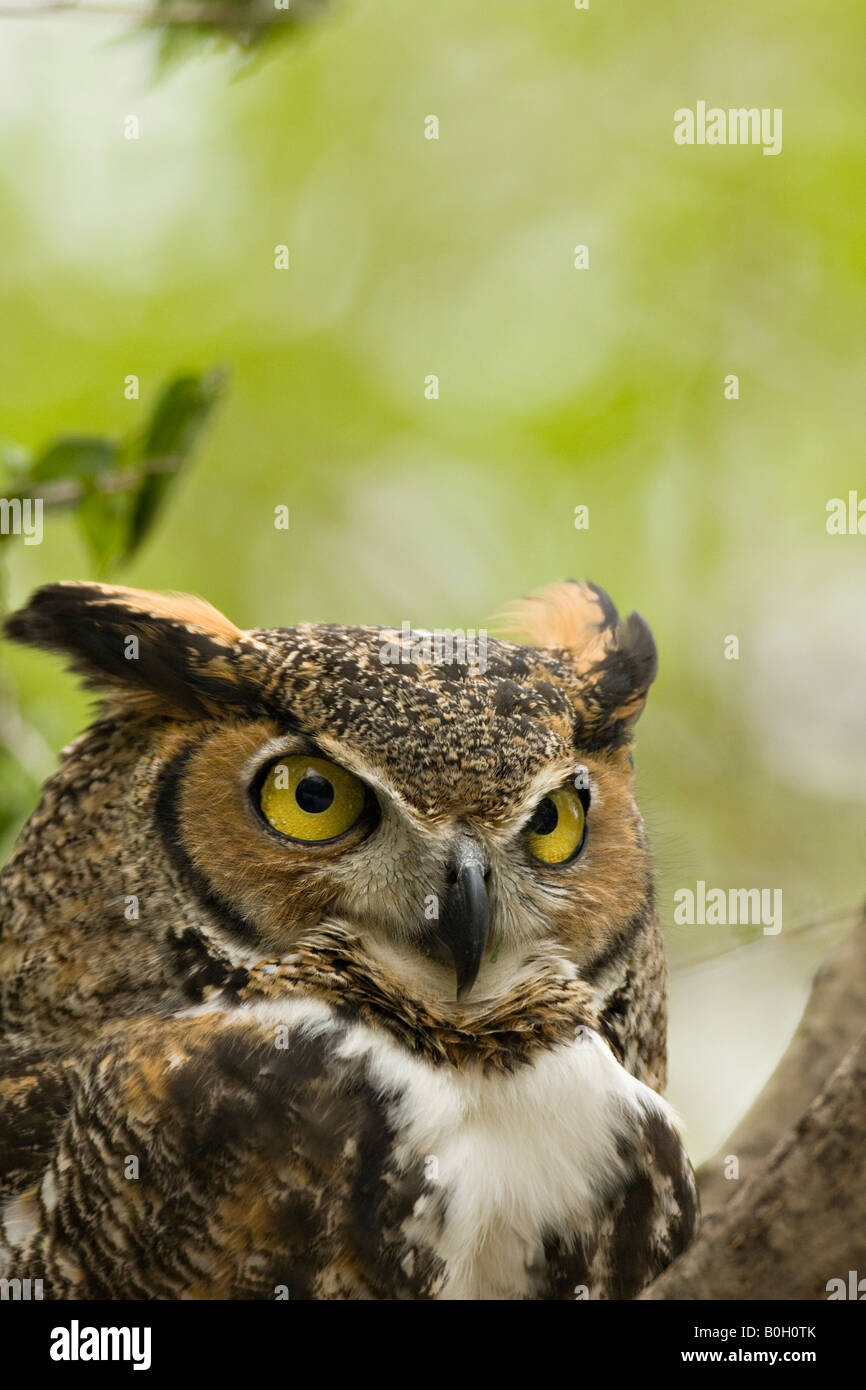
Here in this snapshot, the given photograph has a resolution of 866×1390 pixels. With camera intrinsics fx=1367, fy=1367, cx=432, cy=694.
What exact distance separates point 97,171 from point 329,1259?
606cm

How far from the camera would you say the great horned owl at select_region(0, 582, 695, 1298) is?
2.18 metres

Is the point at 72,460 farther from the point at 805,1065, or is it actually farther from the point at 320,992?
the point at 805,1065

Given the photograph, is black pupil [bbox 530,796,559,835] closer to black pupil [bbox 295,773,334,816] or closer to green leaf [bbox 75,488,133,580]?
black pupil [bbox 295,773,334,816]

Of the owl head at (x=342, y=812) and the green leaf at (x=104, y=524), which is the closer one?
the owl head at (x=342, y=812)

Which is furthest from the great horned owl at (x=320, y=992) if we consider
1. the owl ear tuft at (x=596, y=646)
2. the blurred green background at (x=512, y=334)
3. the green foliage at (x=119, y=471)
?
the blurred green background at (x=512, y=334)

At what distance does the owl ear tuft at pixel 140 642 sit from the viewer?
242 cm

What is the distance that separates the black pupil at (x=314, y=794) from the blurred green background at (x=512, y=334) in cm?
354

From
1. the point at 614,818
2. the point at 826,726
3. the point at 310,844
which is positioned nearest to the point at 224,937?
the point at 310,844

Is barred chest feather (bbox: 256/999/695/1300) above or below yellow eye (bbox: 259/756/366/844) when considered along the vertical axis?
below

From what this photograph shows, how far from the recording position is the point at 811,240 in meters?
6.68

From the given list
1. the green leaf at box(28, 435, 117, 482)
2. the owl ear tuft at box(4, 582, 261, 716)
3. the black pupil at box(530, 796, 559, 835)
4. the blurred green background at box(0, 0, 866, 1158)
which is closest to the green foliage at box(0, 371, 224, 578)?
the green leaf at box(28, 435, 117, 482)

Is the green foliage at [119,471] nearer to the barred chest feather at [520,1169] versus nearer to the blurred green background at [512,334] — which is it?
the barred chest feather at [520,1169]

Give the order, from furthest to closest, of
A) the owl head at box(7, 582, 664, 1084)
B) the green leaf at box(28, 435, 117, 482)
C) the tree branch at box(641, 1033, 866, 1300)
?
1. the green leaf at box(28, 435, 117, 482)
2. the owl head at box(7, 582, 664, 1084)
3. the tree branch at box(641, 1033, 866, 1300)

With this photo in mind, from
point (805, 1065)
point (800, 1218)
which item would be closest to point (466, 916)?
point (800, 1218)
